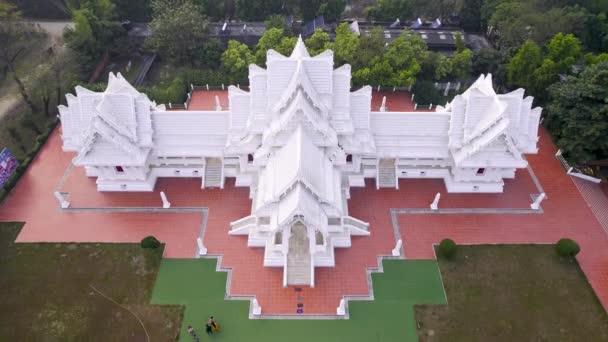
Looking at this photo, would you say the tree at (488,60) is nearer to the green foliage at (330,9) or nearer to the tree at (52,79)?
the green foliage at (330,9)

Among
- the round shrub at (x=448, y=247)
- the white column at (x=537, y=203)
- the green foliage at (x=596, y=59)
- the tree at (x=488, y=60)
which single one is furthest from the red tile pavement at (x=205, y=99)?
the green foliage at (x=596, y=59)

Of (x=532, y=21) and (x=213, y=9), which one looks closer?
(x=532, y=21)

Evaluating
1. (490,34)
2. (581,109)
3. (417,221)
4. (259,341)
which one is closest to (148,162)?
(259,341)

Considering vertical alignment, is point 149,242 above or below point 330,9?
below

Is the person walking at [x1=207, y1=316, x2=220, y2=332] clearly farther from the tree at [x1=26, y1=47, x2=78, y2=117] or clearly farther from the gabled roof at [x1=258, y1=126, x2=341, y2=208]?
the tree at [x1=26, y1=47, x2=78, y2=117]

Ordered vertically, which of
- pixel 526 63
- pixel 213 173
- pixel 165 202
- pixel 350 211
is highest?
pixel 526 63

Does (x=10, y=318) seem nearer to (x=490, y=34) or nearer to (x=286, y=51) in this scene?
(x=286, y=51)

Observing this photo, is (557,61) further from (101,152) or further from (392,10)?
(101,152)

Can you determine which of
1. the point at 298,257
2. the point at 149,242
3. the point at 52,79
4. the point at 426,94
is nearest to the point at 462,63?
the point at 426,94
